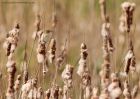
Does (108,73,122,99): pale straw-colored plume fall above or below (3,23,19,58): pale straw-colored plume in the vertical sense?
below

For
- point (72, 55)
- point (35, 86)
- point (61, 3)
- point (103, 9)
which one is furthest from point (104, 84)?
point (61, 3)

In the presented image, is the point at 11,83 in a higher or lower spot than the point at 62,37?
lower

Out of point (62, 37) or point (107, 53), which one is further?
point (62, 37)

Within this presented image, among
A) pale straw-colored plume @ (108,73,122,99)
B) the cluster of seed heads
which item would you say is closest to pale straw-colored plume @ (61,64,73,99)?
the cluster of seed heads

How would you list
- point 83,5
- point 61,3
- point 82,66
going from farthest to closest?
1. point 83,5
2. point 61,3
3. point 82,66

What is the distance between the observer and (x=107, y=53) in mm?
1955

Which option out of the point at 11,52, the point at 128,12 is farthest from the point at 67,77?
the point at 128,12

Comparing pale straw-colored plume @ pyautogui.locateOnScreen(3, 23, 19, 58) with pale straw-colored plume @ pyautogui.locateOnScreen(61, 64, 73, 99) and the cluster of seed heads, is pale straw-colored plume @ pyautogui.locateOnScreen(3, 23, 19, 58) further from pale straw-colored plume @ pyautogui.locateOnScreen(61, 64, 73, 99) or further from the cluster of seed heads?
pale straw-colored plume @ pyautogui.locateOnScreen(61, 64, 73, 99)

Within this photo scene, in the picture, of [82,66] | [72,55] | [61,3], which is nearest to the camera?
[82,66]

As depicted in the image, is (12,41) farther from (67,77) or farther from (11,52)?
(67,77)

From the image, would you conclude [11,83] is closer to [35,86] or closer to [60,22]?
[35,86]

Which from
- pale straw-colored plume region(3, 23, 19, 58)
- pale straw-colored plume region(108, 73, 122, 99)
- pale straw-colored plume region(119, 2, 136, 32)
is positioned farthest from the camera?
pale straw-colored plume region(3, 23, 19, 58)

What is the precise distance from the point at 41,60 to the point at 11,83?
0.19 meters

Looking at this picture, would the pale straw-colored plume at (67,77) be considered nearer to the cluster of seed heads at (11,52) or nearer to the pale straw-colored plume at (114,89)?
the cluster of seed heads at (11,52)
